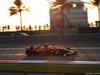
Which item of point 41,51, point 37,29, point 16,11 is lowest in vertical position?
point 41,51

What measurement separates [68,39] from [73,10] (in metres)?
38.9

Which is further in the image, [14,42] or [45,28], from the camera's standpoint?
[45,28]

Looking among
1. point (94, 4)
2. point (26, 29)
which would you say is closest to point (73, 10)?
point (94, 4)

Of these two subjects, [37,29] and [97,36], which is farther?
[37,29]

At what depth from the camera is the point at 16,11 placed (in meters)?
41.1

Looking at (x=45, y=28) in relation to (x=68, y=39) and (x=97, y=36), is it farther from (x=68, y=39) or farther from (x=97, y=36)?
(x=97, y=36)

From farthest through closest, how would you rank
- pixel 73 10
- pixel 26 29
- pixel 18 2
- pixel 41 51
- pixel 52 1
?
pixel 73 10 < pixel 18 2 < pixel 52 1 < pixel 26 29 < pixel 41 51

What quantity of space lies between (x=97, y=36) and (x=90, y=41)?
42.6 inches

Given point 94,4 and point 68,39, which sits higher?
point 94,4

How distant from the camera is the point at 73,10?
56.2 m

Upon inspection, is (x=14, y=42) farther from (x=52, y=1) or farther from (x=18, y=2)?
(x=18, y=2)

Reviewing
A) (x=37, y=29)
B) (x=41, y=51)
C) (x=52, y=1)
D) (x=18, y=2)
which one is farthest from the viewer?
(x=18, y=2)

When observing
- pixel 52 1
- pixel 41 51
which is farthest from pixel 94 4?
pixel 41 51

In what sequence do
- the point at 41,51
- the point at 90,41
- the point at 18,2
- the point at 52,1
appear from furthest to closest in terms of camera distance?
the point at 18,2, the point at 52,1, the point at 90,41, the point at 41,51
